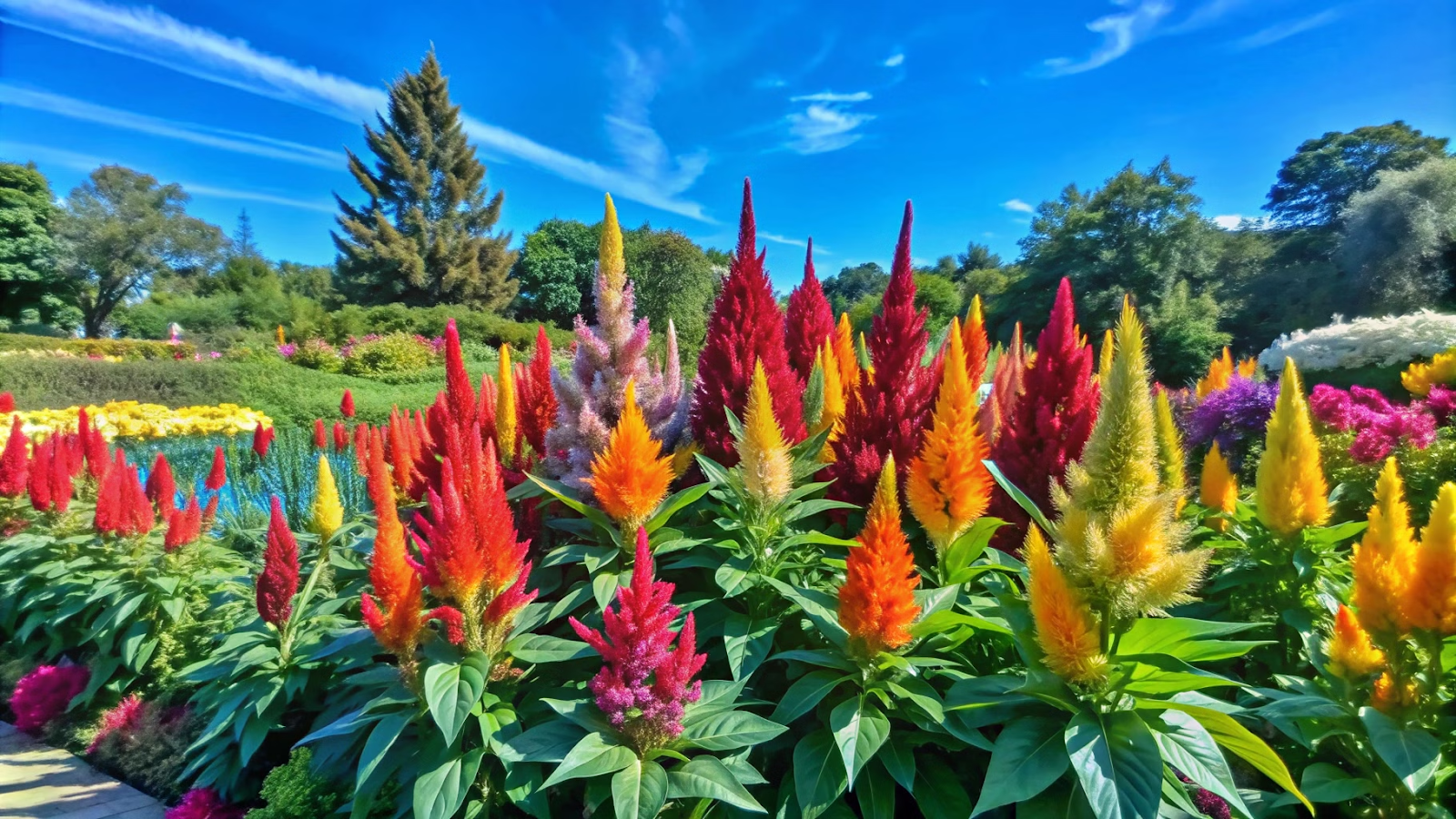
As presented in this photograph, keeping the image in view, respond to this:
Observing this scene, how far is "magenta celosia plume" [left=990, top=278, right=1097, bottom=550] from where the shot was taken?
206 cm

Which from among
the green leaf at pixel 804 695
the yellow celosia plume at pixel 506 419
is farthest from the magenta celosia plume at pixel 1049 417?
the yellow celosia plume at pixel 506 419

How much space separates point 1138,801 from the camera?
1.22m

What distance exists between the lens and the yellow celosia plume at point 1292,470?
6.63 feet

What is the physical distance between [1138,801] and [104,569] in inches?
161

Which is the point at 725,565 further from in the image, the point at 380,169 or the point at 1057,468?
the point at 380,169

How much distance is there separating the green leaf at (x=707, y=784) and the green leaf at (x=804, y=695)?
18cm

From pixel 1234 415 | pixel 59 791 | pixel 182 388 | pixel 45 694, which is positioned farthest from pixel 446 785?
pixel 182 388

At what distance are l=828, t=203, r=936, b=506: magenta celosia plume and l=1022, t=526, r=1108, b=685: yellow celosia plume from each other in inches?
32.0

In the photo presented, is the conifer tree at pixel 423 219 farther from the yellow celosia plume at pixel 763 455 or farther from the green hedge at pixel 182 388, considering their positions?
the yellow celosia plume at pixel 763 455

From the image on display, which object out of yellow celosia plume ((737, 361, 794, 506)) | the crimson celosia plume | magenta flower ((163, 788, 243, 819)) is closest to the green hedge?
magenta flower ((163, 788, 243, 819))

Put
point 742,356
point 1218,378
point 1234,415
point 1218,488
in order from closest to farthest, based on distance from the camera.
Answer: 1. point 742,356
2. point 1218,488
3. point 1234,415
4. point 1218,378

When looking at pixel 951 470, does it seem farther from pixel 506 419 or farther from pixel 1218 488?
pixel 506 419

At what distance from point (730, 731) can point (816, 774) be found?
0.74 ft

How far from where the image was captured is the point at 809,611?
5.34 feet
